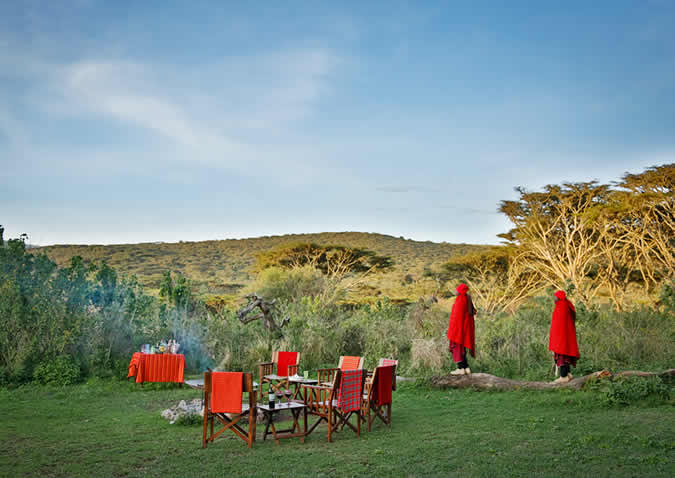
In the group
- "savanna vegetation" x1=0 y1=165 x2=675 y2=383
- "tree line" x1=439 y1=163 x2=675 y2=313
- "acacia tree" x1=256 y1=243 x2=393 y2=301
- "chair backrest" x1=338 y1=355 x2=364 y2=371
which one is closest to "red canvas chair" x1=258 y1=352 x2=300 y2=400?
"chair backrest" x1=338 y1=355 x2=364 y2=371

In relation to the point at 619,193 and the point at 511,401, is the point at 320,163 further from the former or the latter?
the point at 511,401

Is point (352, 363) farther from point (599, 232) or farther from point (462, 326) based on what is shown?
point (599, 232)

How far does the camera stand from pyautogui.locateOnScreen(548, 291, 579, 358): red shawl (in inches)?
350

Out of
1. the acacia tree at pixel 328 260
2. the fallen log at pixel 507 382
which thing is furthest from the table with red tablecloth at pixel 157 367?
the acacia tree at pixel 328 260

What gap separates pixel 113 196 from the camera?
754 inches

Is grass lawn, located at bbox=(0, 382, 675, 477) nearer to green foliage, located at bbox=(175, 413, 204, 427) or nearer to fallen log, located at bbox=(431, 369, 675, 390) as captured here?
green foliage, located at bbox=(175, 413, 204, 427)

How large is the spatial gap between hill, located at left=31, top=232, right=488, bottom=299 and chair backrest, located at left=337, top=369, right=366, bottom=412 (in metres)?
27.1

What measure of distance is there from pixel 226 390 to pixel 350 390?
142cm

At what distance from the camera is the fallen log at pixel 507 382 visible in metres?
8.23

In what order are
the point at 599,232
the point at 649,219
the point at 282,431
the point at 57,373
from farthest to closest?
the point at 599,232
the point at 649,219
the point at 57,373
the point at 282,431


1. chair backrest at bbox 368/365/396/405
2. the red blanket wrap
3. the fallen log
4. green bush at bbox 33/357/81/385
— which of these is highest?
the red blanket wrap

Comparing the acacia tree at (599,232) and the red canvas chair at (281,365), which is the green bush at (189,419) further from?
the acacia tree at (599,232)

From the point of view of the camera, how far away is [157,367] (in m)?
10.2

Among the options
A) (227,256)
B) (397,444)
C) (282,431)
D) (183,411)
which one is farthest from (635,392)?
(227,256)
